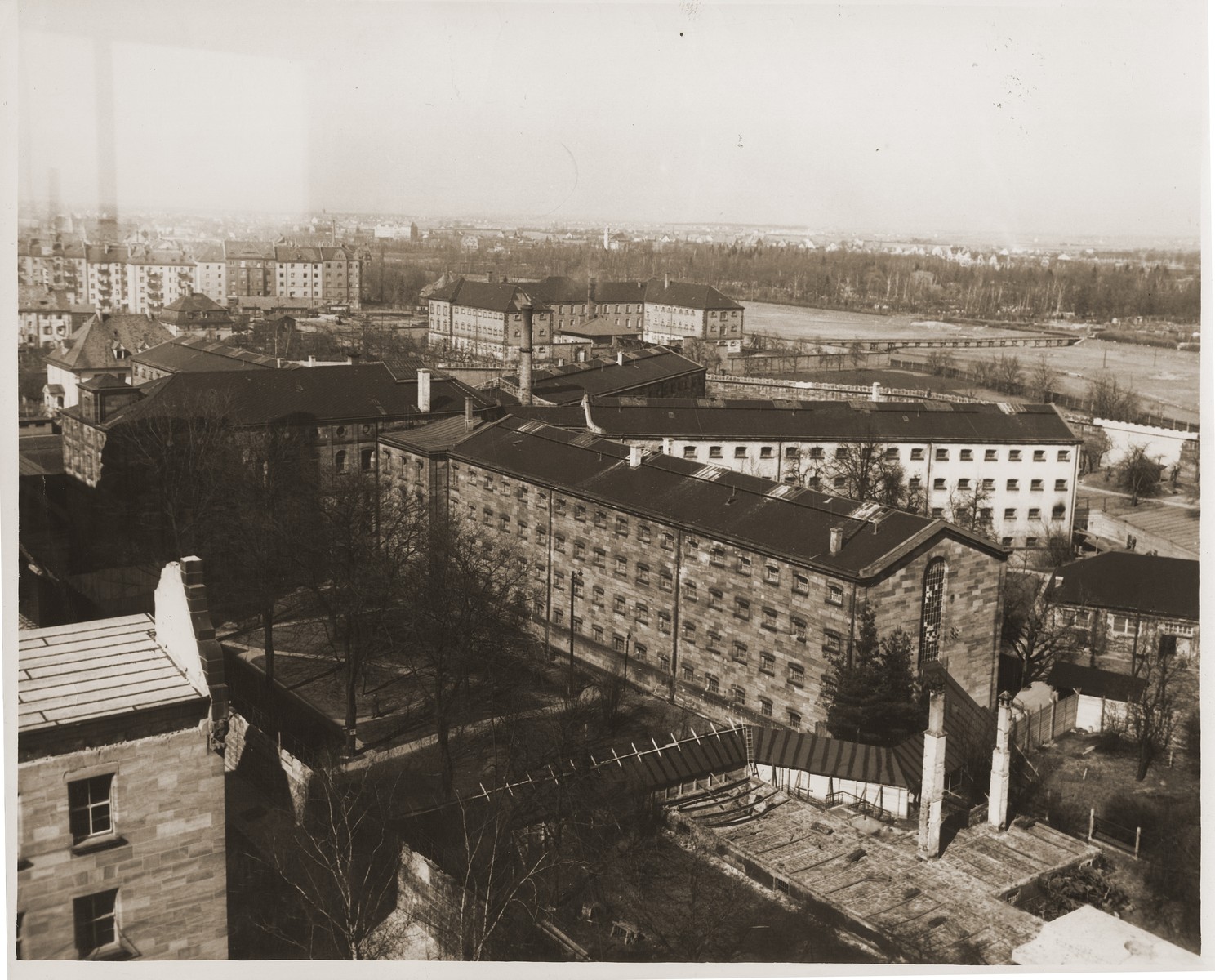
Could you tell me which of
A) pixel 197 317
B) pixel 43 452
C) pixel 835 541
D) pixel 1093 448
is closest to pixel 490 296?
pixel 197 317

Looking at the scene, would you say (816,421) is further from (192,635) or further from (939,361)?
(192,635)

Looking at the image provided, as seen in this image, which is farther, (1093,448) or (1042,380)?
(1042,380)

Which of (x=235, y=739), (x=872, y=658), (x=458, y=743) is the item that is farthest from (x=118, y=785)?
(x=872, y=658)

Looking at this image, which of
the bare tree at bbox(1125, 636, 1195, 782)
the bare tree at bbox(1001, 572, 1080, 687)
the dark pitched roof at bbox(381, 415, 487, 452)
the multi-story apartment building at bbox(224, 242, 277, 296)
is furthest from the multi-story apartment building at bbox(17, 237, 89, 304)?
the bare tree at bbox(1001, 572, 1080, 687)

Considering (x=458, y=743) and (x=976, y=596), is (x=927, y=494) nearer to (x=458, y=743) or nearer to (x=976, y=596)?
(x=976, y=596)

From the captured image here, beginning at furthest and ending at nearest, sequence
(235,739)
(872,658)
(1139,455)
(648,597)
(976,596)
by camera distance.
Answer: (1139,455) < (648,597) < (976,596) < (872,658) < (235,739)

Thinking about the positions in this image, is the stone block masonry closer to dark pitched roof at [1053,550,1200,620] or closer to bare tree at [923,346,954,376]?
dark pitched roof at [1053,550,1200,620]

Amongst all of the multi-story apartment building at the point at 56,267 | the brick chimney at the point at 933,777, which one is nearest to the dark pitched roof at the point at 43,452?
the multi-story apartment building at the point at 56,267
